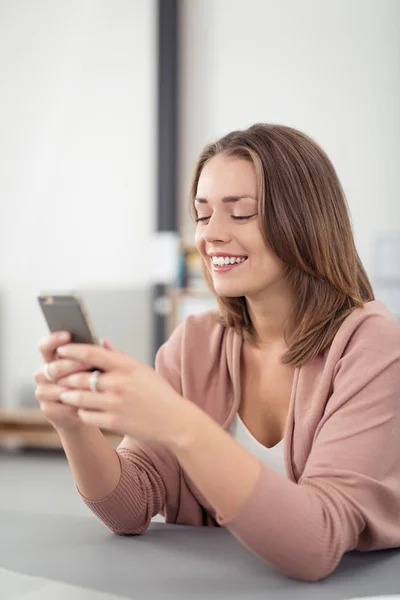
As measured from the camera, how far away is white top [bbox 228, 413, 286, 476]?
1.39m

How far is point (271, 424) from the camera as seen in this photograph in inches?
56.1

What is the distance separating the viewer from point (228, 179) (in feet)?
4.41

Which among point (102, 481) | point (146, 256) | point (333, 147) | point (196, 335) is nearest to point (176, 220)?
point (146, 256)

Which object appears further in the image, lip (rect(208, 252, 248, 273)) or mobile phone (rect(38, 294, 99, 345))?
lip (rect(208, 252, 248, 273))

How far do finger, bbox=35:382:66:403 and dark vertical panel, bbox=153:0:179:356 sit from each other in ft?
12.2

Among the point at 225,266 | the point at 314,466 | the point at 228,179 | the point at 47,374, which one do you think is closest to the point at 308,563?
the point at 314,466

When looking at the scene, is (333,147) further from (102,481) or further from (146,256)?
(102,481)

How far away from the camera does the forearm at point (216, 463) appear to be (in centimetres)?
98

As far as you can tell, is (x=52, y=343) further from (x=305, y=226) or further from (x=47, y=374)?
(x=305, y=226)

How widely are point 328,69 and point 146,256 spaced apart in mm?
1593

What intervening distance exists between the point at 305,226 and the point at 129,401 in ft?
1.70

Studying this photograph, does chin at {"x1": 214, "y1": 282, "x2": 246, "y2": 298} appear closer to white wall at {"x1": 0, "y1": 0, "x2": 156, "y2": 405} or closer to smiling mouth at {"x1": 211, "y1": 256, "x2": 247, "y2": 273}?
smiling mouth at {"x1": 211, "y1": 256, "x2": 247, "y2": 273}

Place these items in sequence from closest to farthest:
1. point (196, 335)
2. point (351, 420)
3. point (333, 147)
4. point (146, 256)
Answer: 1. point (351, 420)
2. point (196, 335)
3. point (333, 147)
4. point (146, 256)

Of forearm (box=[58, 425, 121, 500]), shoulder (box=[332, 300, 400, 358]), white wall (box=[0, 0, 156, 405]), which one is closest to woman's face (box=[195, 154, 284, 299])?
shoulder (box=[332, 300, 400, 358])
